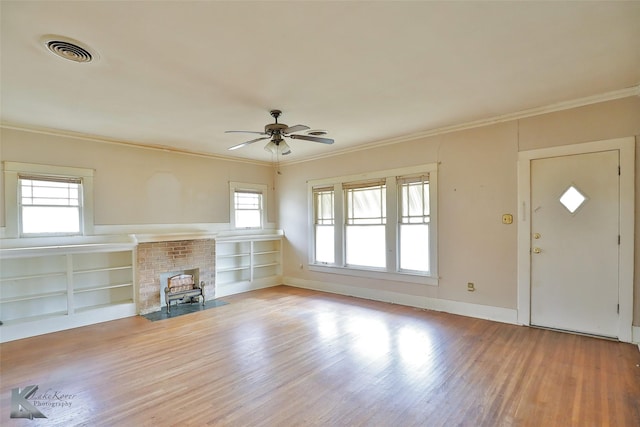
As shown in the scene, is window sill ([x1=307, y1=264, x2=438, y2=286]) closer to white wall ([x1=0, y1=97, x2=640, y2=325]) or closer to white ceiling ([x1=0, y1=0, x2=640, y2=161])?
white wall ([x1=0, y1=97, x2=640, y2=325])

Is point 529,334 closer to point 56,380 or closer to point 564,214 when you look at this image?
point 564,214

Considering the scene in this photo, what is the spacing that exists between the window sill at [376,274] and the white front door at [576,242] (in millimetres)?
1420

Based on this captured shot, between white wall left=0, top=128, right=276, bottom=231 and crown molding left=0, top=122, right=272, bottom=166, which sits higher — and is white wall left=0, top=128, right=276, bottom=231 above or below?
below

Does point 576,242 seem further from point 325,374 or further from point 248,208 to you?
point 248,208

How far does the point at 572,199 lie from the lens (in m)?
3.81

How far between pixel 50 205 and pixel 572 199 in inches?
274

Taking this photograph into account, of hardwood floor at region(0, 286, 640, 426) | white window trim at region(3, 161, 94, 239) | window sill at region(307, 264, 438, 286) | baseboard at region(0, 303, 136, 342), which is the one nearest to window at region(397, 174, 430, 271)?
window sill at region(307, 264, 438, 286)

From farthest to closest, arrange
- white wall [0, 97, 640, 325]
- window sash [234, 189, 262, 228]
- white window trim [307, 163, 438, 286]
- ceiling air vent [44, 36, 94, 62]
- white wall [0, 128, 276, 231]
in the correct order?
window sash [234, 189, 262, 228], white window trim [307, 163, 438, 286], white wall [0, 128, 276, 231], white wall [0, 97, 640, 325], ceiling air vent [44, 36, 94, 62]

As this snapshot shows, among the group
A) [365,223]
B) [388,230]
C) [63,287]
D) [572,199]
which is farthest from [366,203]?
[63,287]

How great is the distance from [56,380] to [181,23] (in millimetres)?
3297

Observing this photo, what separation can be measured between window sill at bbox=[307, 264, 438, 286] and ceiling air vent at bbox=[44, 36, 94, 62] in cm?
480

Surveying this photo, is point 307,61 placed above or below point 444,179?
above

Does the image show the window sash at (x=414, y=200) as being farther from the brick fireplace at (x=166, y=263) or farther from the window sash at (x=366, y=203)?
the brick fireplace at (x=166, y=263)

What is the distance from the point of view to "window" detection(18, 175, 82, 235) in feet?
14.4
